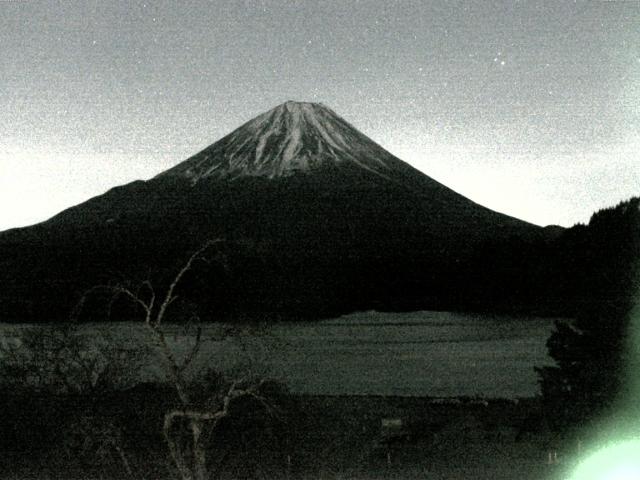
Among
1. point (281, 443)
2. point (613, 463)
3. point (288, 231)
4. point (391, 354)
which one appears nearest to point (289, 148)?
point (288, 231)

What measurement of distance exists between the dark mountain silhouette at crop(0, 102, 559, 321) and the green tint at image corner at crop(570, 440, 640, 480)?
70.1 m

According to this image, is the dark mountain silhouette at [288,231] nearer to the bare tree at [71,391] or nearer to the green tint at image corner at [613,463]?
the bare tree at [71,391]

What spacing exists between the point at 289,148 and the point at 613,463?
146 meters

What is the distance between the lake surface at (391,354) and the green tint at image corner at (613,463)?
184 inches

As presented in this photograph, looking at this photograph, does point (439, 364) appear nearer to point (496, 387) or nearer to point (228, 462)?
point (496, 387)

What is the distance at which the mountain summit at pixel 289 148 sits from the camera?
15100cm

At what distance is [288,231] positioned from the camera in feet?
442

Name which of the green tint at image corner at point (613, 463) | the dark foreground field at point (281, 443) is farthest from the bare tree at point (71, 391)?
the green tint at image corner at point (613, 463)

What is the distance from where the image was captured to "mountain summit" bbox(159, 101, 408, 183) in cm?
15100

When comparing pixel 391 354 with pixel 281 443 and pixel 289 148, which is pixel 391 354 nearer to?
pixel 281 443

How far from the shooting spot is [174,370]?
406 inches

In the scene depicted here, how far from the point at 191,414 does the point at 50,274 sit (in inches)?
4017

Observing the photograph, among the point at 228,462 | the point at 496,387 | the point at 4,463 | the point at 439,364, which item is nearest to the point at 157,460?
the point at 228,462

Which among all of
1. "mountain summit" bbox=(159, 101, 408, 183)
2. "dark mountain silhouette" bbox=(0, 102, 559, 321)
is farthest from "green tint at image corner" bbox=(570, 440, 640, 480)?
"mountain summit" bbox=(159, 101, 408, 183)
